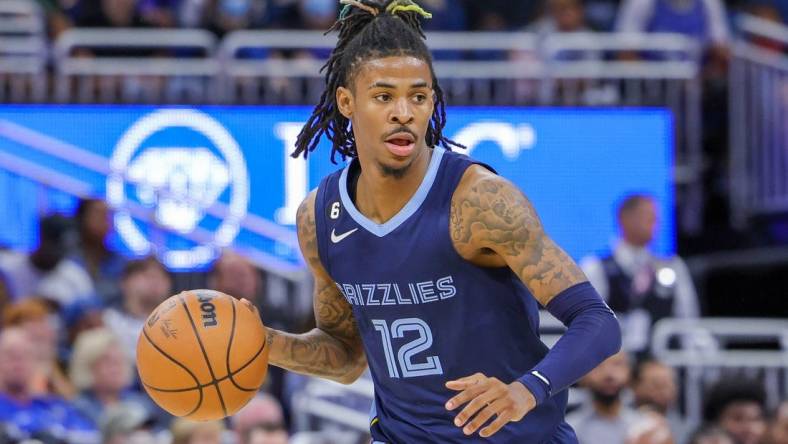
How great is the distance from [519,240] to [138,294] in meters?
4.89

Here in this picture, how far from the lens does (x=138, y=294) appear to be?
9.10 metres

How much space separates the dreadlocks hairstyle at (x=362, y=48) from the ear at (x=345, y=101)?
32 mm

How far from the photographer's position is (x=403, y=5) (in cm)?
533

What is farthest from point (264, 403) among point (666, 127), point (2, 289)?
point (666, 127)

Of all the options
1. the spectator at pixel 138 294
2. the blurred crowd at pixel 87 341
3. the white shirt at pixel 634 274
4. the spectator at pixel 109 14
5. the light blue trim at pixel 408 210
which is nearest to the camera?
the light blue trim at pixel 408 210

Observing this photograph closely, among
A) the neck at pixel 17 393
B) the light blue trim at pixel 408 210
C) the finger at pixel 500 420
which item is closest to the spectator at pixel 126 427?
the neck at pixel 17 393

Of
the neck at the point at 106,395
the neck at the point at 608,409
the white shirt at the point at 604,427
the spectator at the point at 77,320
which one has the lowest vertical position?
the white shirt at the point at 604,427

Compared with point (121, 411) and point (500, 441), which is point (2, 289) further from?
point (500, 441)

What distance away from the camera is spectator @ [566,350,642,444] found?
8.65 metres

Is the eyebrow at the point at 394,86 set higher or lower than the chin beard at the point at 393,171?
higher

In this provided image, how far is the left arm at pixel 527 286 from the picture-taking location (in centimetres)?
434

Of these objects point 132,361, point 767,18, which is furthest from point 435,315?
point 767,18

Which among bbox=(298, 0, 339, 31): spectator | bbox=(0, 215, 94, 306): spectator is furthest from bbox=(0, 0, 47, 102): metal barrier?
bbox=(298, 0, 339, 31): spectator

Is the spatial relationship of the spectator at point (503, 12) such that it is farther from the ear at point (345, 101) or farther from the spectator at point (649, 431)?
the ear at point (345, 101)
